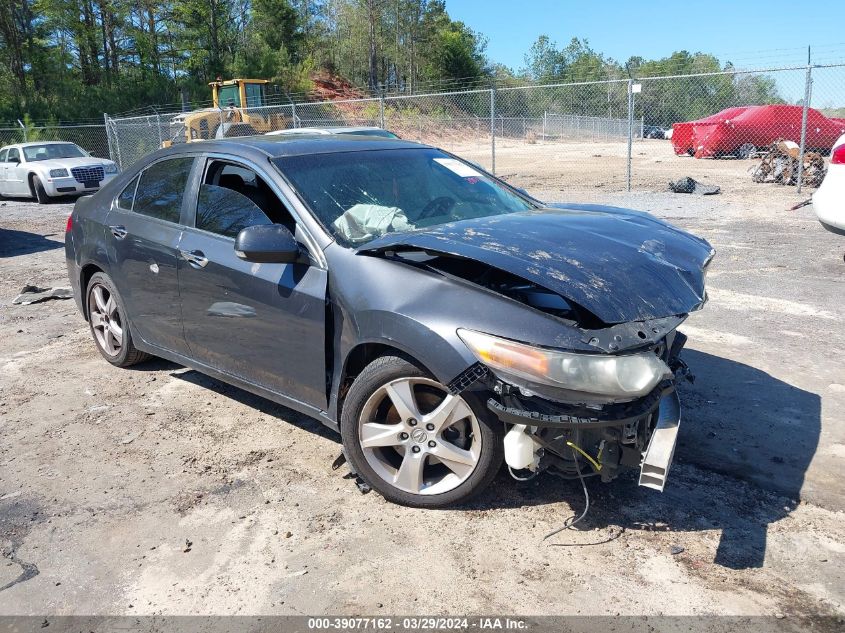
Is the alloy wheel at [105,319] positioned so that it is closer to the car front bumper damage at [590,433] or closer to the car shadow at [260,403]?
the car shadow at [260,403]

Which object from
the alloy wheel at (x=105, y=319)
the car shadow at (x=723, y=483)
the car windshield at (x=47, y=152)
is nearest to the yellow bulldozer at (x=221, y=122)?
the car windshield at (x=47, y=152)

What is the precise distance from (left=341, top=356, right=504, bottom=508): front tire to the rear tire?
17.2 metres

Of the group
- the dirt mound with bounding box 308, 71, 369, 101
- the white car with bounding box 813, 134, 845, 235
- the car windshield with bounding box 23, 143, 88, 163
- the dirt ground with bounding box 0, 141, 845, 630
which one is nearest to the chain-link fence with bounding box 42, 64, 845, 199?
the car windshield with bounding box 23, 143, 88, 163

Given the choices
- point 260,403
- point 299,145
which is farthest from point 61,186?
point 299,145

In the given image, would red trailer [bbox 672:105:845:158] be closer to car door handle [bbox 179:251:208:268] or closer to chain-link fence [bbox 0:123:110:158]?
car door handle [bbox 179:251:208:268]

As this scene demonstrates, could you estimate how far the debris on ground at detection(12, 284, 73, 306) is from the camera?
7617mm

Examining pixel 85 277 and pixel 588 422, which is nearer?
pixel 588 422

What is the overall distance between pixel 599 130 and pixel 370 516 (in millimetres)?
44089

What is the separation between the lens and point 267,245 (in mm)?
3395

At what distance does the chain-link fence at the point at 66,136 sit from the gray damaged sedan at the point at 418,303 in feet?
95.2

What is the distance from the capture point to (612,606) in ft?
8.46

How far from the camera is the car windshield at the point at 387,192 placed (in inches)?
144

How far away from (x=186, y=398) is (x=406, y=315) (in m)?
2.37

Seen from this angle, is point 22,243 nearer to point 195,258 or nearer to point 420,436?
point 195,258
